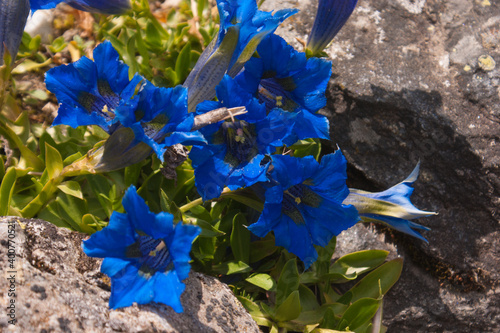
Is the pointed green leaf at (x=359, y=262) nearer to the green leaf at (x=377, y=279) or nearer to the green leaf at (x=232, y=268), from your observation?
the green leaf at (x=377, y=279)

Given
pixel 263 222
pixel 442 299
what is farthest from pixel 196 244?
pixel 442 299

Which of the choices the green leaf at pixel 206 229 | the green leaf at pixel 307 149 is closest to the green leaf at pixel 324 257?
the green leaf at pixel 307 149

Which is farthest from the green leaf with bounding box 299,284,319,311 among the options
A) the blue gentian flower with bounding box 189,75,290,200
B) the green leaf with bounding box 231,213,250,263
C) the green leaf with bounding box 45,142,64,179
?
the green leaf with bounding box 45,142,64,179

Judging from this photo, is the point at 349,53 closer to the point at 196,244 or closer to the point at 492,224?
the point at 492,224

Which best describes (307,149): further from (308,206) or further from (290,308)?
(290,308)

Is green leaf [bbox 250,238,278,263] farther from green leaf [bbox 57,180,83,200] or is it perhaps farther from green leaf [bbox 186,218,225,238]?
green leaf [bbox 57,180,83,200]

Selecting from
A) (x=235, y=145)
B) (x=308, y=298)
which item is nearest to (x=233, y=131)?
(x=235, y=145)

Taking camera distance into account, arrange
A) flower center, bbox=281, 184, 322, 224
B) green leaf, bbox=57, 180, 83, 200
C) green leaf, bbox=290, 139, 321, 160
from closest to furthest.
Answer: flower center, bbox=281, 184, 322, 224 → green leaf, bbox=57, 180, 83, 200 → green leaf, bbox=290, 139, 321, 160
